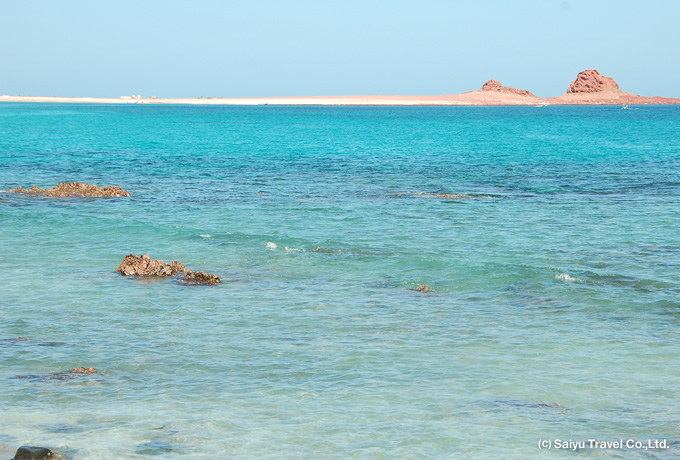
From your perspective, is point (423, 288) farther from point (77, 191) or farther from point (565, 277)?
point (77, 191)

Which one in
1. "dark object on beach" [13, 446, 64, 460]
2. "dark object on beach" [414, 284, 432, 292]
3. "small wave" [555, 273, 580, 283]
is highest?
"small wave" [555, 273, 580, 283]

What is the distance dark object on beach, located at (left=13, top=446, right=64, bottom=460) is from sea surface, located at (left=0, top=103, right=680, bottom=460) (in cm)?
28

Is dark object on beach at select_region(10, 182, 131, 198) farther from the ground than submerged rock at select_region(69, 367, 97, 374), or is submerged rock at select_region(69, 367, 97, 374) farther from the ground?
dark object on beach at select_region(10, 182, 131, 198)

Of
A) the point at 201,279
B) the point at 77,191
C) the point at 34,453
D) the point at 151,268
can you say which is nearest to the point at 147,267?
the point at 151,268

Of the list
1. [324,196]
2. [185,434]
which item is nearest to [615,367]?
[185,434]

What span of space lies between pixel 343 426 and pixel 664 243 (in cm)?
1417

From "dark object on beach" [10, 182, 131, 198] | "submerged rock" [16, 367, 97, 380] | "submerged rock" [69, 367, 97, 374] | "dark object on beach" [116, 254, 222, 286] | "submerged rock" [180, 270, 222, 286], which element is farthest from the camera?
"dark object on beach" [10, 182, 131, 198]

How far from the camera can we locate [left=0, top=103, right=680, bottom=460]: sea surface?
9.34 meters

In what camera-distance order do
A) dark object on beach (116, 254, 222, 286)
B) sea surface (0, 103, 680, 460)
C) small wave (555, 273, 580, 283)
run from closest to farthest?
sea surface (0, 103, 680, 460) → small wave (555, 273, 580, 283) → dark object on beach (116, 254, 222, 286)

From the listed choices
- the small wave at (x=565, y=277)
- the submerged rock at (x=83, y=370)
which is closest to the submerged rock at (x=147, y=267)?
the submerged rock at (x=83, y=370)

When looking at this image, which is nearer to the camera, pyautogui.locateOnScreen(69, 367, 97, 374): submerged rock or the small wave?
pyautogui.locateOnScreen(69, 367, 97, 374): submerged rock

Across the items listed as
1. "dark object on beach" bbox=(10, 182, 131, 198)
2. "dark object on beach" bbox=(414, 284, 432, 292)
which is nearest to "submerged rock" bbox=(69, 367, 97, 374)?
"dark object on beach" bbox=(414, 284, 432, 292)

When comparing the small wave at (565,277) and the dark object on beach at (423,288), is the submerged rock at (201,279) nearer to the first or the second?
the dark object on beach at (423,288)

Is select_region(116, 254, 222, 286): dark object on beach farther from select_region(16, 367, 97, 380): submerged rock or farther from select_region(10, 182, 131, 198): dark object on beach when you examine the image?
select_region(10, 182, 131, 198): dark object on beach
